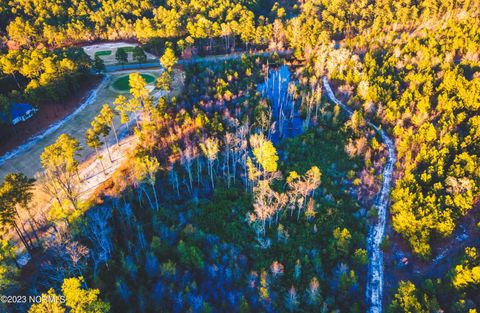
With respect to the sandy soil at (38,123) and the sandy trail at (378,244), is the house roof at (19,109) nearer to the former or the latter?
the sandy soil at (38,123)

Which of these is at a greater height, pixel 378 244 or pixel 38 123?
pixel 38 123

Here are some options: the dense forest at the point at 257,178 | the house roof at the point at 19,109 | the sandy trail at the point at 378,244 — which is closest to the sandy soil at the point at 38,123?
the house roof at the point at 19,109

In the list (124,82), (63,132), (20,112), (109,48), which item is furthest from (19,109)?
(109,48)

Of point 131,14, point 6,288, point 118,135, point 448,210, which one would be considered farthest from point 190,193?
point 131,14

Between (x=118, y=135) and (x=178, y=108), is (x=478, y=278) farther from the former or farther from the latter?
(x=118, y=135)

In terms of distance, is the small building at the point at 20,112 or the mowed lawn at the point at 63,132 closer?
the mowed lawn at the point at 63,132

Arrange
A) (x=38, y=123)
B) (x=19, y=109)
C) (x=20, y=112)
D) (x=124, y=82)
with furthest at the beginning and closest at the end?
(x=124, y=82)
(x=38, y=123)
(x=19, y=109)
(x=20, y=112)

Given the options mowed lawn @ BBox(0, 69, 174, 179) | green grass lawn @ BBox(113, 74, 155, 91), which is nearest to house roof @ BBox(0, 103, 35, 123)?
mowed lawn @ BBox(0, 69, 174, 179)

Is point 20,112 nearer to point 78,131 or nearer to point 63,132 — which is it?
point 63,132
